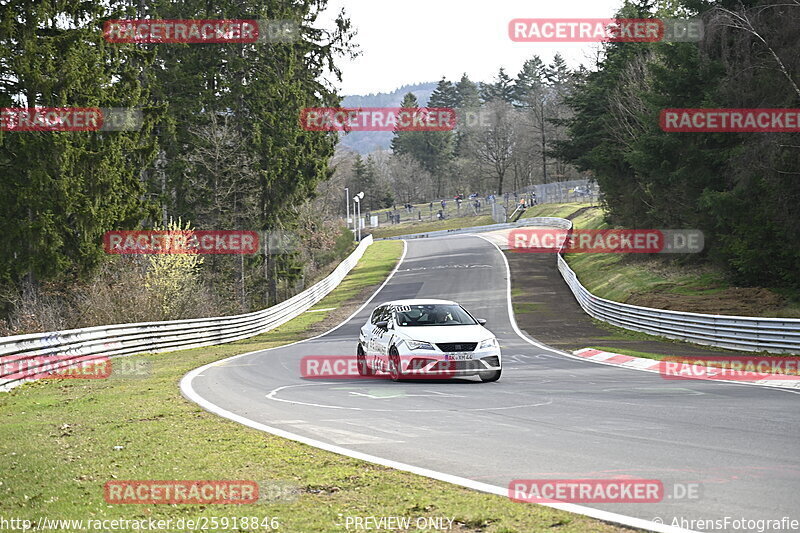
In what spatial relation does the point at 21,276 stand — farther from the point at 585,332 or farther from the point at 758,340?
the point at 758,340

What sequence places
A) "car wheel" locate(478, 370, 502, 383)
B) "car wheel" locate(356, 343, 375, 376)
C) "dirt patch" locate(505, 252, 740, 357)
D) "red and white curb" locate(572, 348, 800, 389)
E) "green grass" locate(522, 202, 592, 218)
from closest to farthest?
"red and white curb" locate(572, 348, 800, 389) → "car wheel" locate(478, 370, 502, 383) → "car wheel" locate(356, 343, 375, 376) → "dirt patch" locate(505, 252, 740, 357) → "green grass" locate(522, 202, 592, 218)

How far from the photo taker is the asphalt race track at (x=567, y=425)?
695 centimetres

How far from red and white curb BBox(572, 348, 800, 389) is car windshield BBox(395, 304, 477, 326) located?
173 inches

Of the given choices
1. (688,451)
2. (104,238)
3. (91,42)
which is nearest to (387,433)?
(688,451)

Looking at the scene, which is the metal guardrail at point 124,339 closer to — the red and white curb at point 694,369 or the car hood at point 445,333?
the car hood at point 445,333

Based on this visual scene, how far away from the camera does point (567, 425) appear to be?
10.1 metres

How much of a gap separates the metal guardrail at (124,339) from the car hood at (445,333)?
799 centimetres

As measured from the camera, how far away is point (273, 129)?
46.0 meters

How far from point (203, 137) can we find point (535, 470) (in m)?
40.4

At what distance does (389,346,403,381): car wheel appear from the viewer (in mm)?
15930

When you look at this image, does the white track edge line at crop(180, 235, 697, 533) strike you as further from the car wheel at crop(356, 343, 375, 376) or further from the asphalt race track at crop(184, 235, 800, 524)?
the car wheel at crop(356, 343, 375, 376)

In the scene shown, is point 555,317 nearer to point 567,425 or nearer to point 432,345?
point 432,345

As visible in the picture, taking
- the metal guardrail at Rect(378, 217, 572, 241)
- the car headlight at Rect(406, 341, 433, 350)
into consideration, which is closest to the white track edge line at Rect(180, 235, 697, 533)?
the car headlight at Rect(406, 341, 433, 350)

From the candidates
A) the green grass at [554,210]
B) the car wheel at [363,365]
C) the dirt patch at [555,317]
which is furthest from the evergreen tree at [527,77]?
the car wheel at [363,365]
